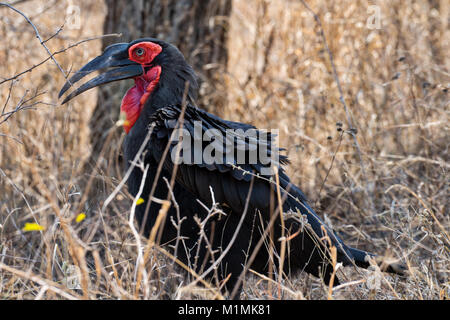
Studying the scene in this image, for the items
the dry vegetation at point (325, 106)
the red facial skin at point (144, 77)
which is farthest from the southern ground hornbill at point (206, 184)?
the dry vegetation at point (325, 106)

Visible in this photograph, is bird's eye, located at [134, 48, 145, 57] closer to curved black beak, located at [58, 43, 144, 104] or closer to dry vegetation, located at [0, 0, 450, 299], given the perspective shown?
curved black beak, located at [58, 43, 144, 104]

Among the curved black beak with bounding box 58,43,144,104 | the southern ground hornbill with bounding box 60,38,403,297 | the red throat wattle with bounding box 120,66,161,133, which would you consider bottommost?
the southern ground hornbill with bounding box 60,38,403,297

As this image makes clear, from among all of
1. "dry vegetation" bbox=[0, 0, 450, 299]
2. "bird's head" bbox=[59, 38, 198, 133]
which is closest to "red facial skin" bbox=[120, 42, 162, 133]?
"bird's head" bbox=[59, 38, 198, 133]

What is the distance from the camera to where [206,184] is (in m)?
3.05

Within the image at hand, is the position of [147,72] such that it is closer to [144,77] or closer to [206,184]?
[144,77]

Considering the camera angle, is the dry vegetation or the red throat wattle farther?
the dry vegetation

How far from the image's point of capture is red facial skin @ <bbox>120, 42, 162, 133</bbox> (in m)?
3.44

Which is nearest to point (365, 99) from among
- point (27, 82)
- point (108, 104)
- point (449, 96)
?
point (449, 96)

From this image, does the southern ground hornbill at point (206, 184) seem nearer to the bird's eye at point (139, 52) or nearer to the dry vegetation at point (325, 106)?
the bird's eye at point (139, 52)

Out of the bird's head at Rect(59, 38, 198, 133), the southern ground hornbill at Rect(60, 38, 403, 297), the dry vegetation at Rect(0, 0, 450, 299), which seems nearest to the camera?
the southern ground hornbill at Rect(60, 38, 403, 297)

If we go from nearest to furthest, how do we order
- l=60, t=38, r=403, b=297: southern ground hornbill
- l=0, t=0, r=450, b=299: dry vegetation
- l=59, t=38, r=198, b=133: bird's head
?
l=60, t=38, r=403, b=297: southern ground hornbill
l=59, t=38, r=198, b=133: bird's head
l=0, t=0, r=450, b=299: dry vegetation

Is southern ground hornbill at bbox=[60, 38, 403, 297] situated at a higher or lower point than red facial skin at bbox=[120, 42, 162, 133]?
lower

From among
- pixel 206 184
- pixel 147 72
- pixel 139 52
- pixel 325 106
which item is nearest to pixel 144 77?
pixel 147 72

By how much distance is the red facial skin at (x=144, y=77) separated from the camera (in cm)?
344
